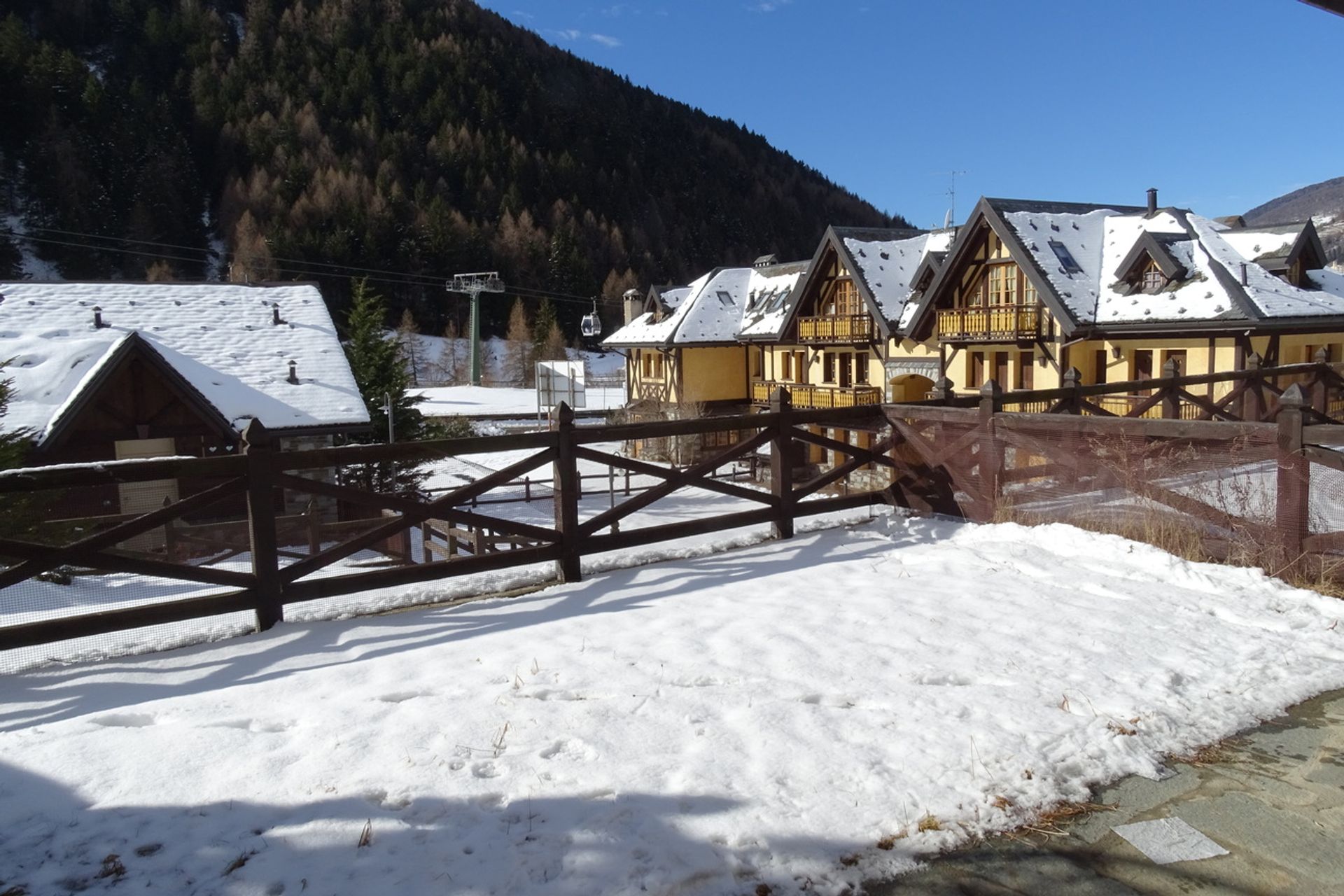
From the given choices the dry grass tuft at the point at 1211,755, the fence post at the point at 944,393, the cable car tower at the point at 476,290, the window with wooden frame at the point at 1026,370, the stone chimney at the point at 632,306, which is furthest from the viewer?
the cable car tower at the point at 476,290

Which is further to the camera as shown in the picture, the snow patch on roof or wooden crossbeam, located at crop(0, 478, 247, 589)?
the snow patch on roof

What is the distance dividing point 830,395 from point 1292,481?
2722 centimetres

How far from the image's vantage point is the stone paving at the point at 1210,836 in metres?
3.00

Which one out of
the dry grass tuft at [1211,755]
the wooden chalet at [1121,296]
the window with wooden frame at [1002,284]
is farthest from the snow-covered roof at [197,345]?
the window with wooden frame at [1002,284]

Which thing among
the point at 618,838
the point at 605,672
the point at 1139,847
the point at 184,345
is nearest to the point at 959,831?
the point at 1139,847

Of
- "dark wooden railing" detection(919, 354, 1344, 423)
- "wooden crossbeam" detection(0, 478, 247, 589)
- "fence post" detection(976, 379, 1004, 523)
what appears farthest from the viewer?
"dark wooden railing" detection(919, 354, 1344, 423)

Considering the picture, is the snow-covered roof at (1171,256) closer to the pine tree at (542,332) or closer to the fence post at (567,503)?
the fence post at (567,503)

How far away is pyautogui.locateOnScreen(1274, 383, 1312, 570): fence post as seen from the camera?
612cm

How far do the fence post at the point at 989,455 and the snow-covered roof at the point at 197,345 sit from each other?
41.0 ft

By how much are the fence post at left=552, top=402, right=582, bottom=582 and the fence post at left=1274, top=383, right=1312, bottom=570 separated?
5275mm

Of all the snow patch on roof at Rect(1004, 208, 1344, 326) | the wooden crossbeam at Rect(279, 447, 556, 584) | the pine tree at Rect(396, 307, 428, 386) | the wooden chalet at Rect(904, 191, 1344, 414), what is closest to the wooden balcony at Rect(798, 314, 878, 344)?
the wooden chalet at Rect(904, 191, 1344, 414)

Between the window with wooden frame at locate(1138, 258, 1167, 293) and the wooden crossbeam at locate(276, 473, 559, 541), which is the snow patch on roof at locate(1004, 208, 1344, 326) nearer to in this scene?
the window with wooden frame at locate(1138, 258, 1167, 293)

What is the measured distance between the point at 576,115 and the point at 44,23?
7358cm

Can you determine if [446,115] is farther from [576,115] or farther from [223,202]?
[223,202]
